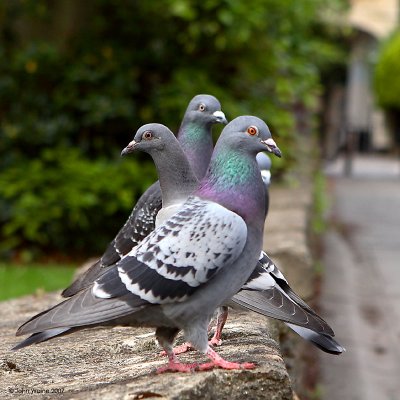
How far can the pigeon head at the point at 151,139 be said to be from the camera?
2.86m

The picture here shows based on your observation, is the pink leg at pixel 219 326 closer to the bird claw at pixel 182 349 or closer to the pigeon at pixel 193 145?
the bird claw at pixel 182 349

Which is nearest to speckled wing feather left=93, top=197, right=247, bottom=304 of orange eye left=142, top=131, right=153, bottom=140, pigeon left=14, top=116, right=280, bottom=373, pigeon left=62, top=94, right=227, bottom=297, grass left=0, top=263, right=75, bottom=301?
pigeon left=14, top=116, right=280, bottom=373

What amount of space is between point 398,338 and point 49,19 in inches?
176

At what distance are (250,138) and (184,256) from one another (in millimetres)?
417

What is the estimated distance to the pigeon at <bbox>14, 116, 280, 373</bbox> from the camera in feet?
7.91

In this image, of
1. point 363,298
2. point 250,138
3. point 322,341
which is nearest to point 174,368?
point 322,341

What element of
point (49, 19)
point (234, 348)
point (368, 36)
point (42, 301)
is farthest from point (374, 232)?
point (368, 36)

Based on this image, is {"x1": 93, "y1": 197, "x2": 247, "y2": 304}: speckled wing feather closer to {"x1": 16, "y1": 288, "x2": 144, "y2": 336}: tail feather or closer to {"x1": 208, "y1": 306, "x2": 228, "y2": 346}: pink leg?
{"x1": 16, "y1": 288, "x2": 144, "y2": 336}: tail feather

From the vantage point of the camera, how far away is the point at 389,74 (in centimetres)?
2912

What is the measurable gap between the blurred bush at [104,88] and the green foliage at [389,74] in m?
21.4

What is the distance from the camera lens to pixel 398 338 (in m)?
6.52

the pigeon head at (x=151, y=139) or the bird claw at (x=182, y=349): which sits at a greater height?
the pigeon head at (x=151, y=139)

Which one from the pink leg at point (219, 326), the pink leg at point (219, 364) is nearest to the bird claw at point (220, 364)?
the pink leg at point (219, 364)

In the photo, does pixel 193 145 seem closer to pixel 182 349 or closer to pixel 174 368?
pixel 182 349
